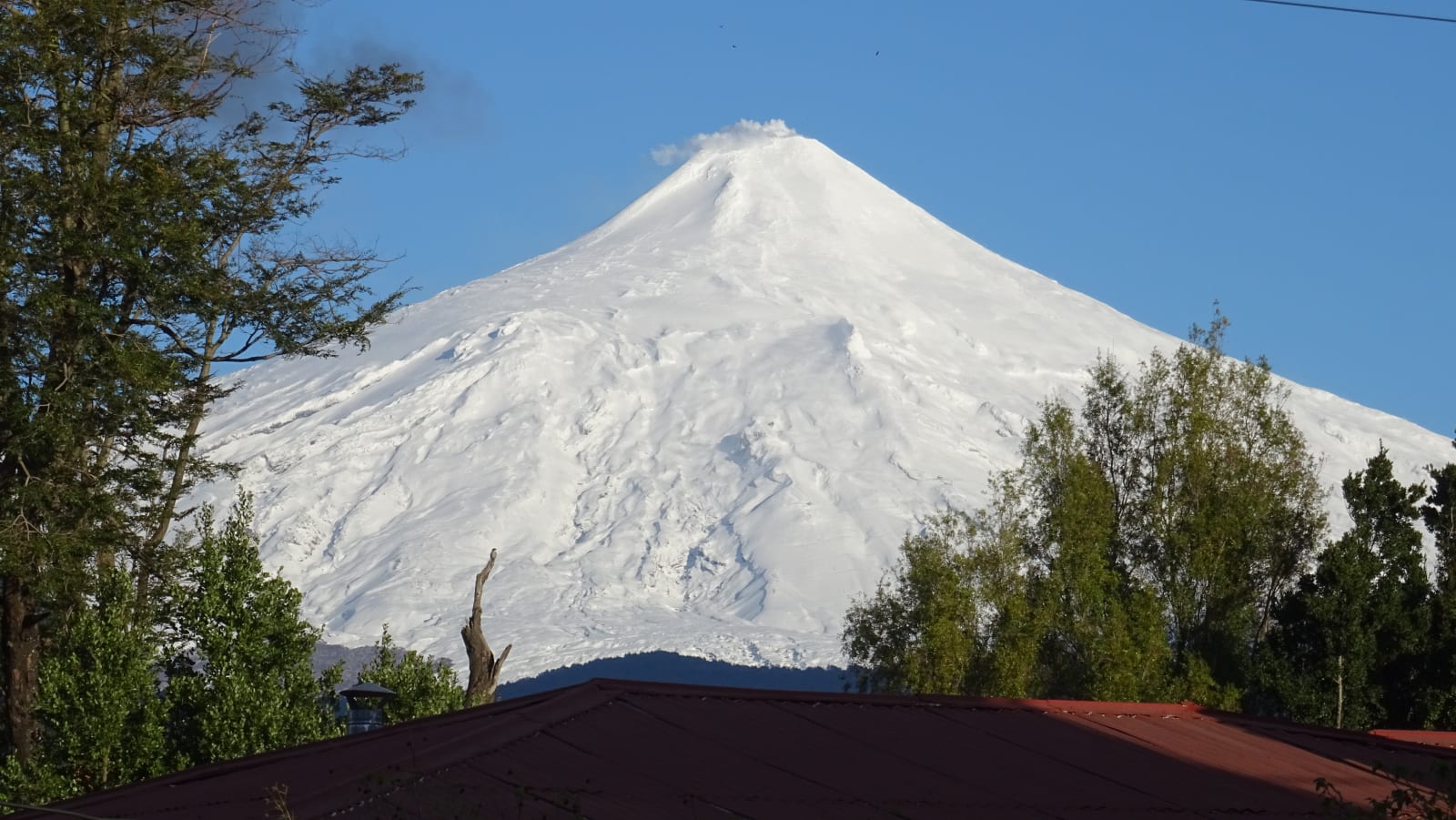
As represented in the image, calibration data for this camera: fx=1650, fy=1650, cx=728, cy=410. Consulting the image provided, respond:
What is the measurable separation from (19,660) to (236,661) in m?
2.72

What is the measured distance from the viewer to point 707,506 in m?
108

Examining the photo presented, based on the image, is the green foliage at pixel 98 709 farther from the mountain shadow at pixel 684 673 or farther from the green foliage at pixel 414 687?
the mountain shadow at pixel 684 673

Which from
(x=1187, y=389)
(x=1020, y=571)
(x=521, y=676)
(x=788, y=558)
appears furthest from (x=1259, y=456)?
(x=788, y=558)

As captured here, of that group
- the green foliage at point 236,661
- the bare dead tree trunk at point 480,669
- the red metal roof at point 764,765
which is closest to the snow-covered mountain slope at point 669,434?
the bare dead tree trunk at point 480,669

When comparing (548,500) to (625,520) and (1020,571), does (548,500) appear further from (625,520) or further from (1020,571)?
(1020,571)

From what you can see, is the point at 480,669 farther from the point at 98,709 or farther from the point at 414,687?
the point at 98,709

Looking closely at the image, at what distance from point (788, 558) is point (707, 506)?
8.43 m

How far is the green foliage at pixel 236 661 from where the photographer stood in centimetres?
2097

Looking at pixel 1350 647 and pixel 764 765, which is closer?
pixel 764 765

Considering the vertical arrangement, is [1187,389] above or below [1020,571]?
above

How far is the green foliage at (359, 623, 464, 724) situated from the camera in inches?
941

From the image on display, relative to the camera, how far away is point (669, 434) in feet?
382

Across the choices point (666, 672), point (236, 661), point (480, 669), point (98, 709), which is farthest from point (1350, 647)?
point (666, 672)

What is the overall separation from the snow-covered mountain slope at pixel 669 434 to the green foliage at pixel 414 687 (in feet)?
202
